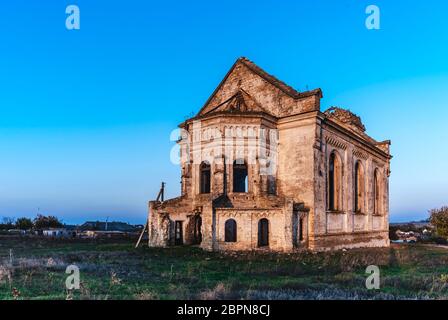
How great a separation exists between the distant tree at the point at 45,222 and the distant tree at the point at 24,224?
68 centimetres

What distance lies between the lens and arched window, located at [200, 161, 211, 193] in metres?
24.4

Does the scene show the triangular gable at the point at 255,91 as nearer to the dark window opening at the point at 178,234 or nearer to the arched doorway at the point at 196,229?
the arched doorway at the point at 196,229

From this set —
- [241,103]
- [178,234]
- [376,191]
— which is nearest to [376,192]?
[376,191]

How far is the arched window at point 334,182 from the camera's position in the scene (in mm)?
26047

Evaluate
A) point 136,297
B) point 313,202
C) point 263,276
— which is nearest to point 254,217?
point 313,202

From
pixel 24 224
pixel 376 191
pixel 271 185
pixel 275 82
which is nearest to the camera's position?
pixel 271 185

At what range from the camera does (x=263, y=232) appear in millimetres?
21562

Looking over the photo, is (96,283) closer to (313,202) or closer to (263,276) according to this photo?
(263,276)

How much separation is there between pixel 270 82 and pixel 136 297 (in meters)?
20.4

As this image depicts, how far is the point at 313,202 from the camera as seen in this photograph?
22.6 metres

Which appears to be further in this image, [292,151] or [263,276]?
[292,151]

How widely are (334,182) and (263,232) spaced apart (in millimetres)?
7918

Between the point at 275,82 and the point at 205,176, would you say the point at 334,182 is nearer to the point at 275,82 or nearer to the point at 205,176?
the point at 275,82

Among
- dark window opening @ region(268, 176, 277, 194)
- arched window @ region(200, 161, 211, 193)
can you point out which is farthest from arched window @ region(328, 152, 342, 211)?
arched window @ region(200, 161, 211, 193)
